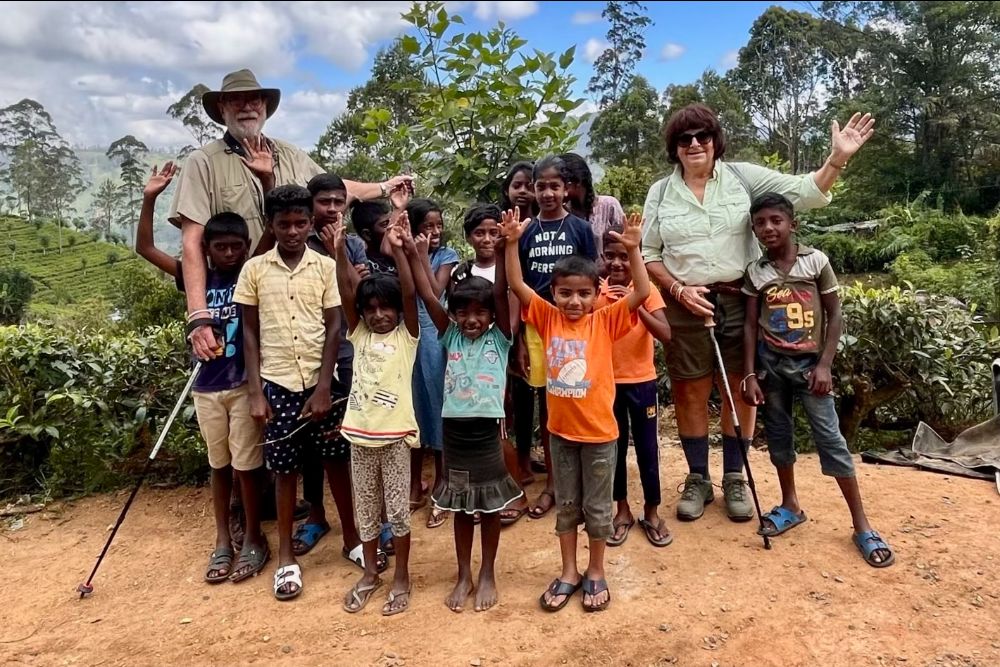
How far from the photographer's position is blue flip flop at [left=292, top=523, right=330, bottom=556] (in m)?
3.31

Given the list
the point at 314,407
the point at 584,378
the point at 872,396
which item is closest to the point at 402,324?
the point at 314,407

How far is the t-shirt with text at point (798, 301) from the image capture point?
9.98 ft

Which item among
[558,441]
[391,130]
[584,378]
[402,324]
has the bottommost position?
[558,441]

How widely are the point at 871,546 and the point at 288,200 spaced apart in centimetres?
304

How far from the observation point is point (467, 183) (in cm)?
411

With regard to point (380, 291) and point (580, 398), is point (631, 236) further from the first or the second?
point (380, 291)

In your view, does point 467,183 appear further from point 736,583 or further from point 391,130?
point 736,583

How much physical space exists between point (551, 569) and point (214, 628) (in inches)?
57.7

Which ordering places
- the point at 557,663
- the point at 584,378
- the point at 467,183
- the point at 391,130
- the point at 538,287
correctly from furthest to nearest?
the point at 391,130, the point at 467,183, the point at 538,287, the point at 584,378, the point at 557,663

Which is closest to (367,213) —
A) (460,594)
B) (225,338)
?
(225,338)

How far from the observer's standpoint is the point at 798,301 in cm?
304

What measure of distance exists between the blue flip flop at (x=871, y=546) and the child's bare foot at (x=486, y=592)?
5.49 ft

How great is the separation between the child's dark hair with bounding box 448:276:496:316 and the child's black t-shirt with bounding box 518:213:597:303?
40cm

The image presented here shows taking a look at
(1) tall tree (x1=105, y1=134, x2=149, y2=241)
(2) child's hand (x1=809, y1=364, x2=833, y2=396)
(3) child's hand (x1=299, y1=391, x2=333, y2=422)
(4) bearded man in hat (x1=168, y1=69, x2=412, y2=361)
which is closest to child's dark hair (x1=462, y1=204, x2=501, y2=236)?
(4) bearded man in hat (x1=168, y1=69, x2=412, y2=361)
